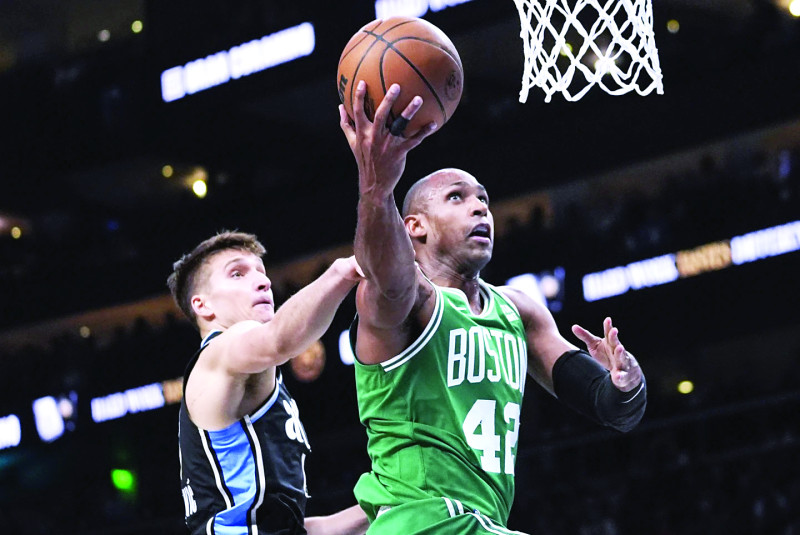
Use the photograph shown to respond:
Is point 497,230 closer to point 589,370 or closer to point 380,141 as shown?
point 589,370

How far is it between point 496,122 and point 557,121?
36.9 inches

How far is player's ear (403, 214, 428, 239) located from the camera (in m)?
4.14

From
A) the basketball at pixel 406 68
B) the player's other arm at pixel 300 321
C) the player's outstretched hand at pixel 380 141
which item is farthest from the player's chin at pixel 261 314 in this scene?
the player's outstretched hand at pixel 380 141

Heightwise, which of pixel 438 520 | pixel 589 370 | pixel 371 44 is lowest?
pixel 438 520

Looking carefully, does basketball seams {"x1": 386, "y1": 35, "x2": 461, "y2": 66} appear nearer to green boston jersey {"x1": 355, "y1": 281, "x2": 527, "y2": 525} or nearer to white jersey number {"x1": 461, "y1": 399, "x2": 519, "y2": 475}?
green boston jersey {"x1": 355, "y1": 281, "x2": 527, "y2": 525}

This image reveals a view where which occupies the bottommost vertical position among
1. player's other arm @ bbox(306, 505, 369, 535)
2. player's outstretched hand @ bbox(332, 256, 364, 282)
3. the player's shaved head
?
player's other arm @ bbox(306, 505, 369, 535)

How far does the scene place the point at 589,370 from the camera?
4.16 metres

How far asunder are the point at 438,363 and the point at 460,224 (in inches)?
22.6

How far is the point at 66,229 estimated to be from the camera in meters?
18.2

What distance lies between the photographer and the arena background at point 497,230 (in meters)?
11.9

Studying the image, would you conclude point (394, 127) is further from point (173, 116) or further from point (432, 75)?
point (173, 116)


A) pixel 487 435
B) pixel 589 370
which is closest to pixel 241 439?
pixel 487 435

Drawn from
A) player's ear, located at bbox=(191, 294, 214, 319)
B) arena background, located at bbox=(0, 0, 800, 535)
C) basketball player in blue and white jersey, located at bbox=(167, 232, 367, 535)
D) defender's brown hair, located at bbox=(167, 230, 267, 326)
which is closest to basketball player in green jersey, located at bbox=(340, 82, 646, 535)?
basketball player in blue and white jersey, located at bbox=(167, 232, 367, 535)

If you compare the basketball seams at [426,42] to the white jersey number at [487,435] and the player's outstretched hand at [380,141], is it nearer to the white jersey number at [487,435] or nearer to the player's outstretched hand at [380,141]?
the player's outstretched hand at [380,141]
